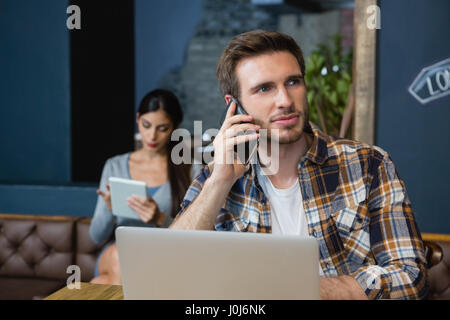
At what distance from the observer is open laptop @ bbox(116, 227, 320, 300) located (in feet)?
2.69

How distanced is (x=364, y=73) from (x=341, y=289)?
6.11ft

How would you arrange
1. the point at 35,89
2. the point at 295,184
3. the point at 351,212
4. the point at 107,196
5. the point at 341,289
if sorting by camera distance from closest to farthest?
the point at 341,289, the point at 351,212, the point at 295,184, the point at 107,196, the point at 35,89

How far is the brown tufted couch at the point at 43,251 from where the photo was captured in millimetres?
2869

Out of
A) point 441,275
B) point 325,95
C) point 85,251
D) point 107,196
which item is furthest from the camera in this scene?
point 325,95

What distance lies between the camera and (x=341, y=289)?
1157 mm

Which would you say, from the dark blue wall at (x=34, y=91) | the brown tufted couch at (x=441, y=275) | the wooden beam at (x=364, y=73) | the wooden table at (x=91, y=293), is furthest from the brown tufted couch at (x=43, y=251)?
the brown tufted couch at (x=441, y=275)

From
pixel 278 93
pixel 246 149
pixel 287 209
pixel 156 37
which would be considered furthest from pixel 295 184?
pixel 156 37

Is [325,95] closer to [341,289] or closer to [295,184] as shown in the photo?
[295,184]

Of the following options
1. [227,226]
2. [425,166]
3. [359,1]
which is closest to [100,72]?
[359,1]

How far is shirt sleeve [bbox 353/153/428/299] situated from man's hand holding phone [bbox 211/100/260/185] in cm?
41

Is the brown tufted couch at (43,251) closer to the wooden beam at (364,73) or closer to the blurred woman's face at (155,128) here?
the blurred woman's face at (155,128)

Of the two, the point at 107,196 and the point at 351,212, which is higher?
the point at 351,212

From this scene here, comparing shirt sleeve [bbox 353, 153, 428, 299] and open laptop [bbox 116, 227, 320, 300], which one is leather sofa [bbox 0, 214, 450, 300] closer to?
shirt sleeve [bbox 353, 153, 428, 299]

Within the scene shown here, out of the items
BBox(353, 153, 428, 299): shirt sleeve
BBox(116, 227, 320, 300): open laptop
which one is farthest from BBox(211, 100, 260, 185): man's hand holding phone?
BBox(116, 227, 320, 300): open laptop
